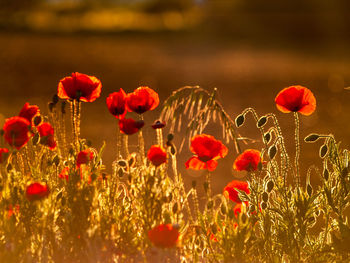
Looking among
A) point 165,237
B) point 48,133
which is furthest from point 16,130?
point 165,237

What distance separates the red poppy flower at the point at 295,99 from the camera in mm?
2682

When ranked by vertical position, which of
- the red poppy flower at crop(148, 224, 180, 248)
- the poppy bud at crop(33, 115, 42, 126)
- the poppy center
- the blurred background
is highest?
the blurred background

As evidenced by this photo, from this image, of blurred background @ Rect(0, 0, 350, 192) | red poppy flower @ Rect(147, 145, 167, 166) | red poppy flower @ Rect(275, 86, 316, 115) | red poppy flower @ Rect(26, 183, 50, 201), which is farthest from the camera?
blurred background @ Rect(0, 0, 350, 192)

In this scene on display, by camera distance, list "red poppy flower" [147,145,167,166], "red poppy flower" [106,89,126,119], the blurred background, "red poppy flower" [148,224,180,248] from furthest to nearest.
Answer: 1. the blurred background
2. "red poppy flower" [106,89,126,119]
3. "red poppy flower" [147,145,167,166]
4. "red poppy flower" [148,224,180,248]

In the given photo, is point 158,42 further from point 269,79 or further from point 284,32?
point 269,79

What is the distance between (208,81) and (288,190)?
13.3 m

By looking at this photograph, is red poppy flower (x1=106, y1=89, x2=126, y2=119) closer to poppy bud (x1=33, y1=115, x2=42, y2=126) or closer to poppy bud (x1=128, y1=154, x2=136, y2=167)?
poppy bud (x1=128, y1=154, x2=136, y2=167)

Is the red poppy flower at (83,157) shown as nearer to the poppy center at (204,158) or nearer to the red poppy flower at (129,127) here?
the red poppy flower at (129,127)

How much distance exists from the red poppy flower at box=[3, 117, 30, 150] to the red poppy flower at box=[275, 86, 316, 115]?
3.36 feet

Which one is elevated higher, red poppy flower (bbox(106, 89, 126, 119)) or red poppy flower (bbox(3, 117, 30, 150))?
red poppy flower (bbox(106, 89, 126, 119))

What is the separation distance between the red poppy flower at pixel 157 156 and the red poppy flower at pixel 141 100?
233 millimetres

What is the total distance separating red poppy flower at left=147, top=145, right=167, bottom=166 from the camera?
2.57 m

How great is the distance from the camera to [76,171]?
283 centimetres

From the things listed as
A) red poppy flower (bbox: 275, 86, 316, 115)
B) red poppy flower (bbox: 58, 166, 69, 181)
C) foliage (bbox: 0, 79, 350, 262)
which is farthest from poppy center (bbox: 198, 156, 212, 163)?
red poppy flower (bbox: 58, 166, 69, 181)
